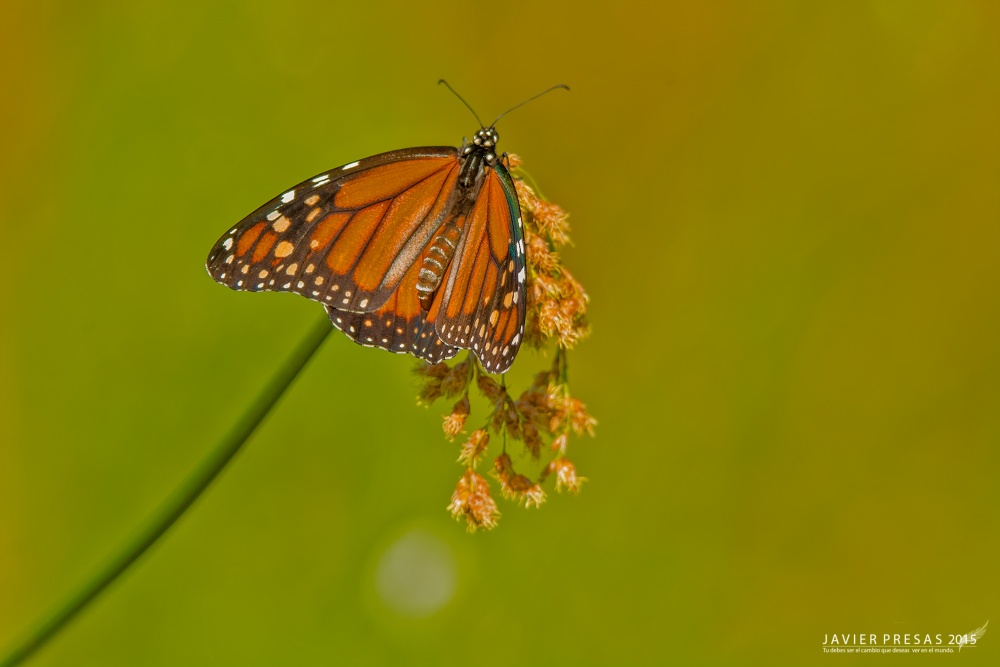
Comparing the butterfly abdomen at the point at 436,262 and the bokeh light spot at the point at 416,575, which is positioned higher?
the butterfly abdomen at the point at 436,262

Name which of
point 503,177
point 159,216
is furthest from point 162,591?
point 503,177

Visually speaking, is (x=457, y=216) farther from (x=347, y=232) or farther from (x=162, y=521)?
(x=162, y=521)

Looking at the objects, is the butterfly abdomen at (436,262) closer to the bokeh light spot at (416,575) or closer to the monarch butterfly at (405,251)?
the monarch butterfly at (405,251)

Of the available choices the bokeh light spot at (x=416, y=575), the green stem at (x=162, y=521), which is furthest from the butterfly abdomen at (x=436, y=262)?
the bokeh light spot at (x=416, y=575)

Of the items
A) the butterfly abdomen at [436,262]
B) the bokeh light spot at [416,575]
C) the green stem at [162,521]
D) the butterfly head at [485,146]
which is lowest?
the green stem at [162,521]

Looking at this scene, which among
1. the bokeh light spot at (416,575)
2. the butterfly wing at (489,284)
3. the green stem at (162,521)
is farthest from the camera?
the bokeh light spot at (416,575)

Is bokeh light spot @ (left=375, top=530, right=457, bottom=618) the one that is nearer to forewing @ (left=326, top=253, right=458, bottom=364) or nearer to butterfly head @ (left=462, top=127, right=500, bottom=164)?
forewing @ (left=326, top=253, right=458, bottom=364)

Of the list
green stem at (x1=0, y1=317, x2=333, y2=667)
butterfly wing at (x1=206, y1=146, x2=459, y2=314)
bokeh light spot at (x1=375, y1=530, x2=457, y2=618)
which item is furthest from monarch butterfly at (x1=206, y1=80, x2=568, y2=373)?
bokeh light spot at (x1=375, y1=530, x2=457, y2=618)
